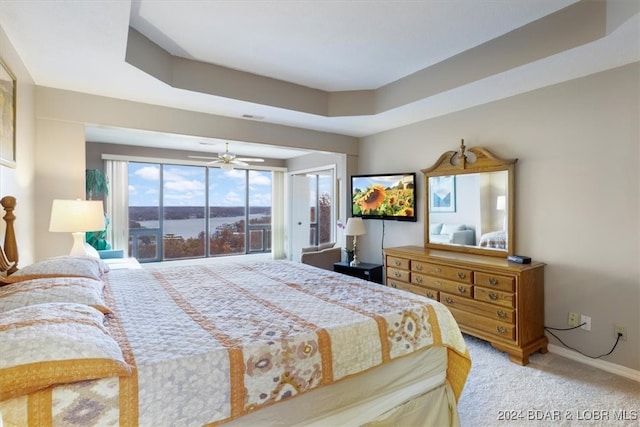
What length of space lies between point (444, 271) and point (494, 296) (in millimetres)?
507

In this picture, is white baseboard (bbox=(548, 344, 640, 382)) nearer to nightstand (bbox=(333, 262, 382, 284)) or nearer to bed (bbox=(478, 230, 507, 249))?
bed (bbox=(478, 230, 507, 249))

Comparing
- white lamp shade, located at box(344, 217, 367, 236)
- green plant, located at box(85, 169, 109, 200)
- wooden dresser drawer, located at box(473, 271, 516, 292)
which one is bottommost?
wooden dresser drawer, located at box(473, 271, 516, 292)

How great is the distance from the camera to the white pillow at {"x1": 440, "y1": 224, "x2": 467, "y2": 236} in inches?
142

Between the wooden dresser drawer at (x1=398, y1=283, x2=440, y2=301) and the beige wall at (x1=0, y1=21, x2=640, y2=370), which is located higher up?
the beige wall at (x1=0, y1=21, x2=640, y2=370)

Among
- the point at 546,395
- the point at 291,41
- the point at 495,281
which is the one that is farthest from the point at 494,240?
the point at 291,41

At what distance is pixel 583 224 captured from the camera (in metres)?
2.73

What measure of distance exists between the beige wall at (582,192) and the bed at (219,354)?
5.27ft

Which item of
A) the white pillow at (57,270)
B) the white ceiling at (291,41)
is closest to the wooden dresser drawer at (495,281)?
the white ceiling at (291,41)

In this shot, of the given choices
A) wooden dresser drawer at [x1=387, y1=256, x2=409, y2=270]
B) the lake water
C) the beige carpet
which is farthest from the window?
the beige carpet

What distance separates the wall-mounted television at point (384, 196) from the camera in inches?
165

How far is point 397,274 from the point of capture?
3730 mm

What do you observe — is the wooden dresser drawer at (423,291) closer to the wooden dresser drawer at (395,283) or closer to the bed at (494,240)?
the wooden dresser drawer at (395,283)

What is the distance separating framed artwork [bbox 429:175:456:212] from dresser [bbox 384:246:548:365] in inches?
23.4

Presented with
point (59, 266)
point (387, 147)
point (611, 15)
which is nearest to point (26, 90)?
point (59, 266)
